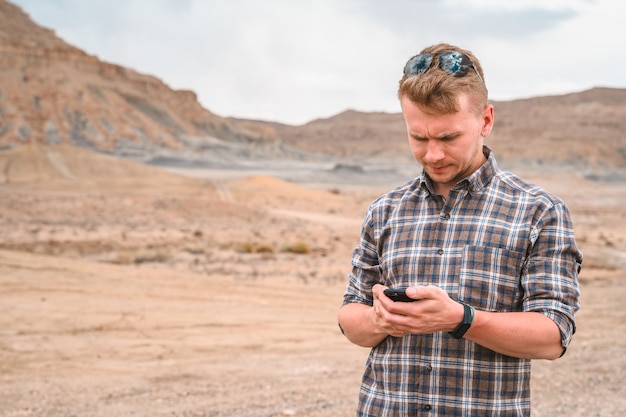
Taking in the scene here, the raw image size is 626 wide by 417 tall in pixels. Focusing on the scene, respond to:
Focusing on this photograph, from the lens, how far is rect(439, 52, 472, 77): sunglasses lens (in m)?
1.94

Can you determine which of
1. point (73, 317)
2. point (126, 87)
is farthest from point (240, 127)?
point (73, 317)

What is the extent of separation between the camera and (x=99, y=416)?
5.85 m

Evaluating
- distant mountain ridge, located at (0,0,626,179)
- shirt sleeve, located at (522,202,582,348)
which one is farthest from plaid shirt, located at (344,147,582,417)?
distant mountain ridge, located at (0,0,626,179)

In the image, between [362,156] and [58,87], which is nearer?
[58,87]

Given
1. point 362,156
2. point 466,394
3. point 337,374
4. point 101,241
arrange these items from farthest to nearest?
1. point 362,156
2. point 101,241
3. point 337,374
4. point 466,394

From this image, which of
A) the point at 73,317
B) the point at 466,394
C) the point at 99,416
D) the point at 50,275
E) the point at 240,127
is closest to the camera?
the point at 466,394

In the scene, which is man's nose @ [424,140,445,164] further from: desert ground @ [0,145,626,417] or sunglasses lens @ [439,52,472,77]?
→ desert ground @ [0,145,626,417]

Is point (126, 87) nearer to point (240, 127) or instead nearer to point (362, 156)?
point (240, 127)

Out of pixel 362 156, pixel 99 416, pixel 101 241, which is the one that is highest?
pixel 362 156

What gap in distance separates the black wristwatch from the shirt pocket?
0.48 feet

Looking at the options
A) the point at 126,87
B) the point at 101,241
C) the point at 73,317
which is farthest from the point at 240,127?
the point at 73,317

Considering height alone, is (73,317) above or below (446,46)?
below

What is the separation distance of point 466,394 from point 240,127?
107m

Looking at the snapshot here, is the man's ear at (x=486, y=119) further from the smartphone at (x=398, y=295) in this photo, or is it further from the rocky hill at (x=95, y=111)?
the rocky hill at (x=95, y=111)
